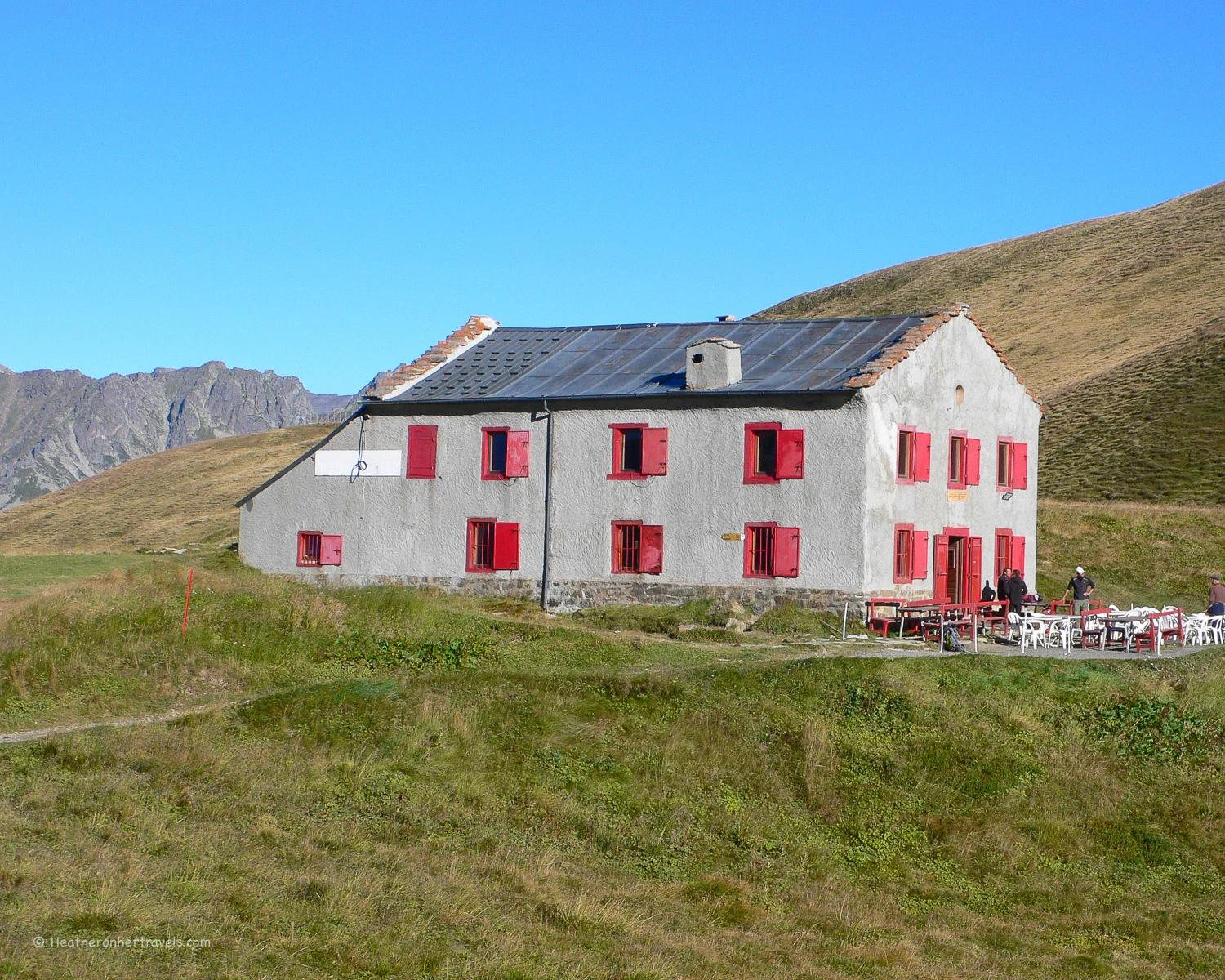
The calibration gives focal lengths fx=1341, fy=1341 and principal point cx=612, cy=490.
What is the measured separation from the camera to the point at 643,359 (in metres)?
32.6

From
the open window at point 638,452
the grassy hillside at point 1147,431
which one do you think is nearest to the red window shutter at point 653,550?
the open window at point 638,452

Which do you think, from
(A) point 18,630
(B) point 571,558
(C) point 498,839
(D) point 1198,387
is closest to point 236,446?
(D) point 1198,387

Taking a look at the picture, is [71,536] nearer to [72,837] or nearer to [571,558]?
[571,558]

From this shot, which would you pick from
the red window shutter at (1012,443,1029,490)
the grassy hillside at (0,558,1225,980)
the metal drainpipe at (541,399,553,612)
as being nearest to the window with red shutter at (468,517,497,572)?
the metal drainpipe at (541,399,553,612)

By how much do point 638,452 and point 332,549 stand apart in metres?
8.21

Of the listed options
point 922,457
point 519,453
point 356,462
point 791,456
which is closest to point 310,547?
point 356,462

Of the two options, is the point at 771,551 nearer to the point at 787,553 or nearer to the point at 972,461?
the point at 787,553

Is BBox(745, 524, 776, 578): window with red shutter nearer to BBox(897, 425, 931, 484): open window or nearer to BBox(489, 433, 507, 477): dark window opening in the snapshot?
BBox(897, 425, 931, 484): open window

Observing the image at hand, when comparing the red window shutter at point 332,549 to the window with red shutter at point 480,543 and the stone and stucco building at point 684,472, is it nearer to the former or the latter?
the stone and stucco building at point 684,472

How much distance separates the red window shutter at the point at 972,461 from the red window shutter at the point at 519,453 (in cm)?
1015

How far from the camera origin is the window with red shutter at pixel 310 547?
3288cm

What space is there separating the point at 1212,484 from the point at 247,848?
51204 millimetres

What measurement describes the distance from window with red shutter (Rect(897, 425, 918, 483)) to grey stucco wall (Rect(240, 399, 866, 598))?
1.73 meters

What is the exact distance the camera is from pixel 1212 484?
54.8 metres
